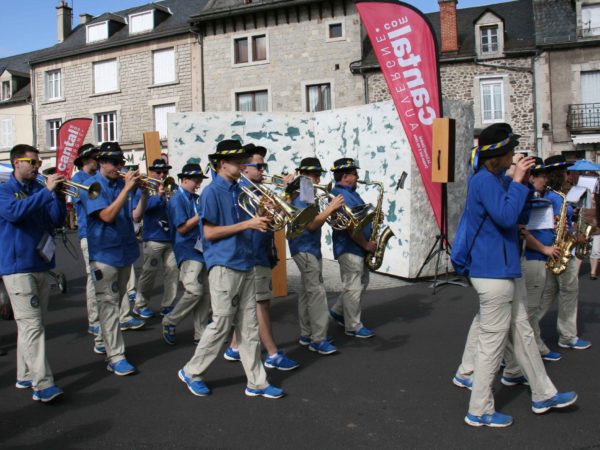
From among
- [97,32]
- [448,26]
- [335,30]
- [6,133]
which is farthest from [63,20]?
[448,26]

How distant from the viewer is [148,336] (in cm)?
655

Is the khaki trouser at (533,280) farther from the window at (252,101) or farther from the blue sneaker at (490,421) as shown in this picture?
the window at (252,101)

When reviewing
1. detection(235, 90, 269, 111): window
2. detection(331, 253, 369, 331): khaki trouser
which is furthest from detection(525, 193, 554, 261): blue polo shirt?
detection(235, 90, 269, 111): window

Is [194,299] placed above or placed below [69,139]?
below

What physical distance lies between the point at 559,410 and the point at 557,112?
22.1 metres

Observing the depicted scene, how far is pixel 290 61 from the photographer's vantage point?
26.1 m

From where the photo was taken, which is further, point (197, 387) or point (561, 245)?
point (561, 245)

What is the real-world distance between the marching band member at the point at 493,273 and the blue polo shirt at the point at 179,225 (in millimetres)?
3235

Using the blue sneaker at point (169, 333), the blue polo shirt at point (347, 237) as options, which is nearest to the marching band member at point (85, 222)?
the blue sneaker at point (169, 333)

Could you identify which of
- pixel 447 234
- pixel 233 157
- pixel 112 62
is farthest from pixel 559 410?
pixel 112 62

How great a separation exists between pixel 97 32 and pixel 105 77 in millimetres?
2848

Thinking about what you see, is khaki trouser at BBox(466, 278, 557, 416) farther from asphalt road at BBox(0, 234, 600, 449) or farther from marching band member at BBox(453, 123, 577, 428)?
asphalt road at BBox(0, 234, 600, 449)

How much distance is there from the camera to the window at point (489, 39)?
2423cm

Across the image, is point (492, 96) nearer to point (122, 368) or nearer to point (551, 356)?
point (551, 356)
